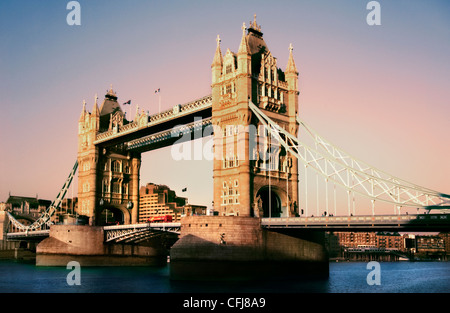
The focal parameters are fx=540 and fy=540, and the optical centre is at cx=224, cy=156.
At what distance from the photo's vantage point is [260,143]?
7706 centimetres

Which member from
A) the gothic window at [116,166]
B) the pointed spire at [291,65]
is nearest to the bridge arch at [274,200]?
the pointed spire at [291,65]

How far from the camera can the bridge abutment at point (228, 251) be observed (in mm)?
66938

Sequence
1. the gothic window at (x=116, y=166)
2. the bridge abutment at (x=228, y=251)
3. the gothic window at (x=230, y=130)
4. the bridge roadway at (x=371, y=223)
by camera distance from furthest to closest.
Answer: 1. the gothic window at (x=116, y=166)
2. the gothic window at (x=230, y=130)
3. the bridge abutment at (x=228, y=251)
4. the bridge roadway at (x=371, y=223)

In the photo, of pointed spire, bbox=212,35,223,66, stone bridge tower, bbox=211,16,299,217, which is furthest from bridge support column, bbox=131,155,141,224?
pointed spire, bbox=212,35,223,66

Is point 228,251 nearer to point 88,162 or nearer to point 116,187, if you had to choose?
point 116,187

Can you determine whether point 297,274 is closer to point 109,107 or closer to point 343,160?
point 343,160

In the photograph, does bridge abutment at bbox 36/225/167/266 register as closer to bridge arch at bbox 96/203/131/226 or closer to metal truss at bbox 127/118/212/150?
bridge arch at bbox 96/203/131/226

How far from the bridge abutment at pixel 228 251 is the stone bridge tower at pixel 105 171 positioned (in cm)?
4550

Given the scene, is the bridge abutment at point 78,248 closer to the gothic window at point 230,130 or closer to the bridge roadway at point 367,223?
the bridge roadway at point 367,223

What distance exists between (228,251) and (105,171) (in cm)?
5391

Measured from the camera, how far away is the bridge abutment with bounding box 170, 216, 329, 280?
6694cm

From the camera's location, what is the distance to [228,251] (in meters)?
67.4
